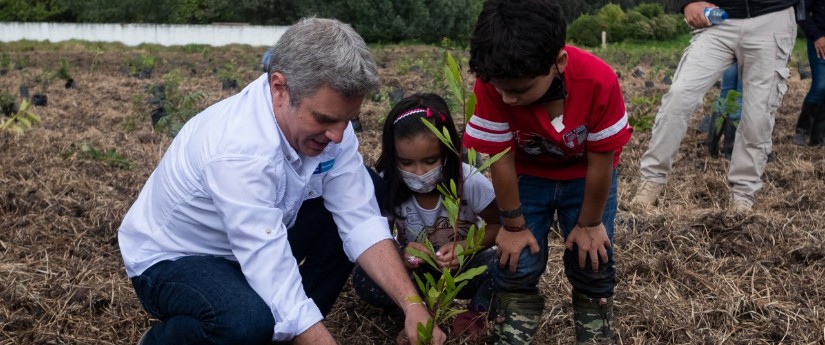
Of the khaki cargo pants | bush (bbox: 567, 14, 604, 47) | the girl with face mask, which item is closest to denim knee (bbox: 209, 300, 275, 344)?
the girl with face mask

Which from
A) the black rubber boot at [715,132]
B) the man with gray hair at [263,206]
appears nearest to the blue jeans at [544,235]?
the man with gray hair at [263,206]

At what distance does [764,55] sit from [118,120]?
532 centimetres

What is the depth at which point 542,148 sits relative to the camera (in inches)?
103

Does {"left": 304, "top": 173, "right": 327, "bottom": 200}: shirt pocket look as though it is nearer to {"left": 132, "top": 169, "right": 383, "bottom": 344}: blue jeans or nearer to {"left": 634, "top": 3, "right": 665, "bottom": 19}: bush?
{"left": 132, "top": 169, "right": 383, "bottom": 344}: blue jeans

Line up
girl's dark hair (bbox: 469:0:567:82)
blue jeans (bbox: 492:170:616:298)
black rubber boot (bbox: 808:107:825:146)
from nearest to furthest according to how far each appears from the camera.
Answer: girl's dark hair (bbox: 469:0:567:82)
blue jeans (bbox: 492:170:616:298)
black rubber boot (bbox: 808:107:825:146)

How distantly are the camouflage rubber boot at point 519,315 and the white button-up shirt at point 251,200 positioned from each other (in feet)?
1.32

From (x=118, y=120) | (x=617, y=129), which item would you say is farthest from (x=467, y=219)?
(x=118, y=120)

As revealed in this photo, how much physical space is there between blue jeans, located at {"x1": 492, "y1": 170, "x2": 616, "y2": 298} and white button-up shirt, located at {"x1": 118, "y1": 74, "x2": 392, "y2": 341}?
399 mm

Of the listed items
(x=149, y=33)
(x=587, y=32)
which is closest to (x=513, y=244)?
(x=587, y=32)

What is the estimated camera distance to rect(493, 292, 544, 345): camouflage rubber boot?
264cm

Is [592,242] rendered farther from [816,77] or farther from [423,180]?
[816,77]

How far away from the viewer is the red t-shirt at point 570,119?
7.88 ft

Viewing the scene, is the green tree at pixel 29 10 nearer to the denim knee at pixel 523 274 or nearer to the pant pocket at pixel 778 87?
the pant pocket at pixel 778 87

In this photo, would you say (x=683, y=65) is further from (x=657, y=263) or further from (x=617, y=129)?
(x=617, y=129)
